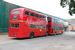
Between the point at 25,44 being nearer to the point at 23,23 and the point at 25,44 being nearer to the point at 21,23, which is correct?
the point at 21,23

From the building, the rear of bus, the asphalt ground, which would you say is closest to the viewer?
the asphalt ground

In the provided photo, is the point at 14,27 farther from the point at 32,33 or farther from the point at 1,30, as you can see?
the point at 1,30

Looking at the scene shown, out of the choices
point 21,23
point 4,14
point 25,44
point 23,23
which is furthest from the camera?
point 4,14

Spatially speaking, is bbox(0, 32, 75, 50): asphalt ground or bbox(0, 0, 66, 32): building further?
bbox(0, 0, 66, 32): building

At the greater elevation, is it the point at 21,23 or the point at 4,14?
the point at 4,14

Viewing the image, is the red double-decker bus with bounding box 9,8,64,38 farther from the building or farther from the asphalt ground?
the building

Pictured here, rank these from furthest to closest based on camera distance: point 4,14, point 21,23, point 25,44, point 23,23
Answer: point 4,14 → point 23,23 → point 21,23 → point 25,44

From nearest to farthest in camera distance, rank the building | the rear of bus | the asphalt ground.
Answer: the asphalt ground, the rear of bus, the building

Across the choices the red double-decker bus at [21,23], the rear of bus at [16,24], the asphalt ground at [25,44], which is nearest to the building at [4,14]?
the red double-decker bus at [21,23]

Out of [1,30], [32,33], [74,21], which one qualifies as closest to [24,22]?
[32,33]

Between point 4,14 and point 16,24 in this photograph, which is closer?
point 16,24

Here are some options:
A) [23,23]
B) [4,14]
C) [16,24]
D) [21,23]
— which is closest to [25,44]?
[21,23]

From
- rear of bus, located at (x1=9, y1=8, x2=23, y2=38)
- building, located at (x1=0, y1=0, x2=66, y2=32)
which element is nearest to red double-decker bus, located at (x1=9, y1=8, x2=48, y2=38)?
rear of bus, located at (x1=9, y1=8, x2=23, y2=38)

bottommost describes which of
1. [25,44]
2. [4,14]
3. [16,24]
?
[25,44]
